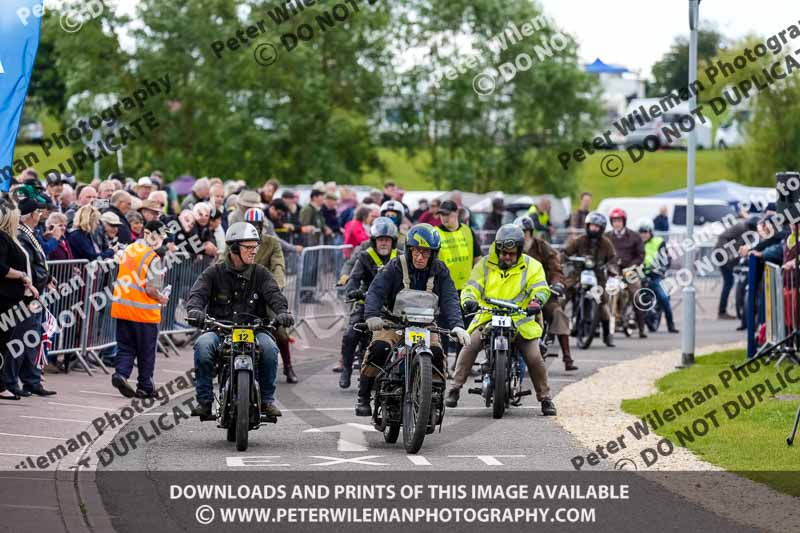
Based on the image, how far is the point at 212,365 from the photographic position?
12.6 meters

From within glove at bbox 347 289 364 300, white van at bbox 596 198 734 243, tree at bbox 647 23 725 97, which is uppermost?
tree at bbox 647 23 725 97

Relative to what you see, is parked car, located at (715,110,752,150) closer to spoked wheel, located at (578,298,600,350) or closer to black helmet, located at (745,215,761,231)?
black helmet, located at (745,215,761,231)

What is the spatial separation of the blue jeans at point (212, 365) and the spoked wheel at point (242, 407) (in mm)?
420

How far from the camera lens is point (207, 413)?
41.6ft

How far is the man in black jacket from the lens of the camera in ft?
50.0

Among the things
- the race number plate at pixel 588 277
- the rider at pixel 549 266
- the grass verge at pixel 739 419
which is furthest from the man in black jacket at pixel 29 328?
the race number plate at pixel 588 277

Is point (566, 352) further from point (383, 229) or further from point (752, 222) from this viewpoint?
point (752, 222)

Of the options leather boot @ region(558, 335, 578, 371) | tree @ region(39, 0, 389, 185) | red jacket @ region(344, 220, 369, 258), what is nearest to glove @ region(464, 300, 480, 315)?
leather boot @ region(558, 335, 578, 371)

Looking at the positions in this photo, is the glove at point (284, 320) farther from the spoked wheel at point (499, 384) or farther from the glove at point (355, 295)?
the glove at point (355, 295)

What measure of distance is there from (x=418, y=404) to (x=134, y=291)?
4.51 m

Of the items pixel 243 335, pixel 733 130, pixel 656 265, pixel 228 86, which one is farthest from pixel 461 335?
pixel 733 130

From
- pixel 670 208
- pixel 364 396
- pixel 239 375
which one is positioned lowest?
pixel 364 396

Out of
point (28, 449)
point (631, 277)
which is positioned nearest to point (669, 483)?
point (28, 449)

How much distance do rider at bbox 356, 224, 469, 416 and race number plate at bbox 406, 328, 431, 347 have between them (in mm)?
366
